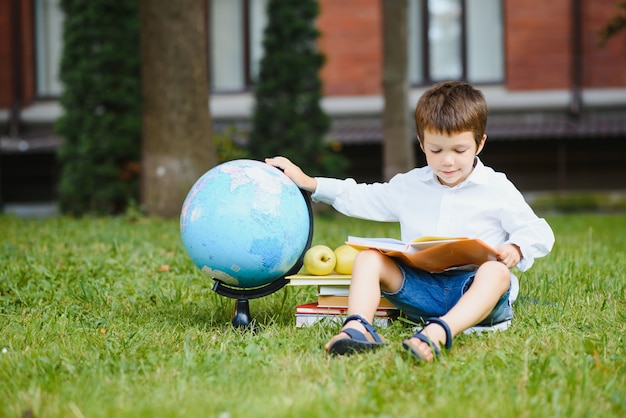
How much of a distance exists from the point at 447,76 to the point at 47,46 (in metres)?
8.47

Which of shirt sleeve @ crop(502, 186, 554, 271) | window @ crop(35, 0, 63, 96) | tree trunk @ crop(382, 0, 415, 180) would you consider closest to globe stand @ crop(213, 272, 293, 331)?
shirt sleeve @ crop(502, 186, 554, 271)

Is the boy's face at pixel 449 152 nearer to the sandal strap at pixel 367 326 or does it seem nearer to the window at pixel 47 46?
the sandal strap at pixel 367 326

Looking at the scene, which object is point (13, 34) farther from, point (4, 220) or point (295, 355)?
point (295, 355)

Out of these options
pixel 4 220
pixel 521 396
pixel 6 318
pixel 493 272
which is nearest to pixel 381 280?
pixel 493 272

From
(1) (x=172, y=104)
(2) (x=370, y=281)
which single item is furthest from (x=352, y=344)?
(1) (x=172, y=104)

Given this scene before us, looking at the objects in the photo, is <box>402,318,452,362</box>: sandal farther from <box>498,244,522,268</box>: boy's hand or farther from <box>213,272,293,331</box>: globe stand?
<box>213,272,293,331</box>: globe stand

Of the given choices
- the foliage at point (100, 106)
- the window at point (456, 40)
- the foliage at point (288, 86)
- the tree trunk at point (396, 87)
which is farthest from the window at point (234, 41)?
the tree trunk at point (396, 87)

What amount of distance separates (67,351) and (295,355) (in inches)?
40.3

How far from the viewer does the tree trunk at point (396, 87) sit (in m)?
10.9

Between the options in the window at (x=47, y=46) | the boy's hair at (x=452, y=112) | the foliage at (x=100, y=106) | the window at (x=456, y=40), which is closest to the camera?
the boy's hair at (x=452, y=112)

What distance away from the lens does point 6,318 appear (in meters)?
4.37

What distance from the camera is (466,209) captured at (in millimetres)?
3947

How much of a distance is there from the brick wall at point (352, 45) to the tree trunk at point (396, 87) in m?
4.65

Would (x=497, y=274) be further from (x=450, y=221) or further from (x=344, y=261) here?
(x=344, y=261)
